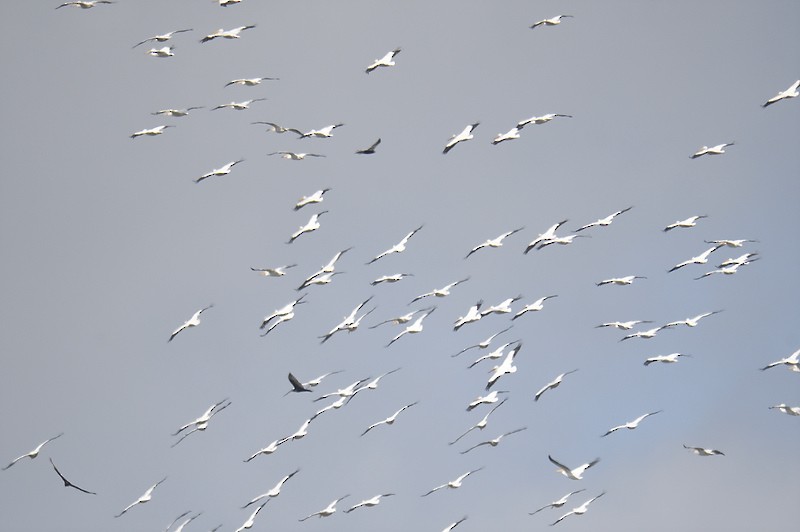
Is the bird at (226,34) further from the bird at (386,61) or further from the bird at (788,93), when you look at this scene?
the bird at (788,93)

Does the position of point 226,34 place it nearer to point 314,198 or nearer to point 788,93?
point 314,198

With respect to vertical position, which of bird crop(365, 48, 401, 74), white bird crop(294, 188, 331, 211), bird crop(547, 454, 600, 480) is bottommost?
bird crop(547, 454, 600, 480)

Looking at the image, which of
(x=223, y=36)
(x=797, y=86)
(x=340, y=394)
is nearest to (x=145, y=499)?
(x=340, y=394)

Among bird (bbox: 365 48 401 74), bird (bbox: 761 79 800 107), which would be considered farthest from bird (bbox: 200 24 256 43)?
bird (bbox: 761 79 800 107)

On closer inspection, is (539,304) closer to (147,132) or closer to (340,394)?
(340,394)

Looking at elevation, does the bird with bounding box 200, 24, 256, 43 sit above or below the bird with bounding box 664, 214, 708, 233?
above

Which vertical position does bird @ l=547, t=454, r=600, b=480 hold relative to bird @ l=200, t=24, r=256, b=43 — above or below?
below

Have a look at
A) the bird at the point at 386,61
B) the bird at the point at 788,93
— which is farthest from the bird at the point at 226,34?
the bird at the point at 788,93

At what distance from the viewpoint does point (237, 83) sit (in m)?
74.2

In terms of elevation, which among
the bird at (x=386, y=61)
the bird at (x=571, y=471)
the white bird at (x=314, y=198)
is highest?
the bird at (x=386, y=61)

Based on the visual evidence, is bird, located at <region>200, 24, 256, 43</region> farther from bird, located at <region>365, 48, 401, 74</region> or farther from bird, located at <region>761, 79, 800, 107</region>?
bird, located at <region>761, 79, 800, 107</region>

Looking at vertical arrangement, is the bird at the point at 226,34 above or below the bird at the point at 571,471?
above

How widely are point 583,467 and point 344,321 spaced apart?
35.9 ft

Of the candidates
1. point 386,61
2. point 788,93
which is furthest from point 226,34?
point 788,93
